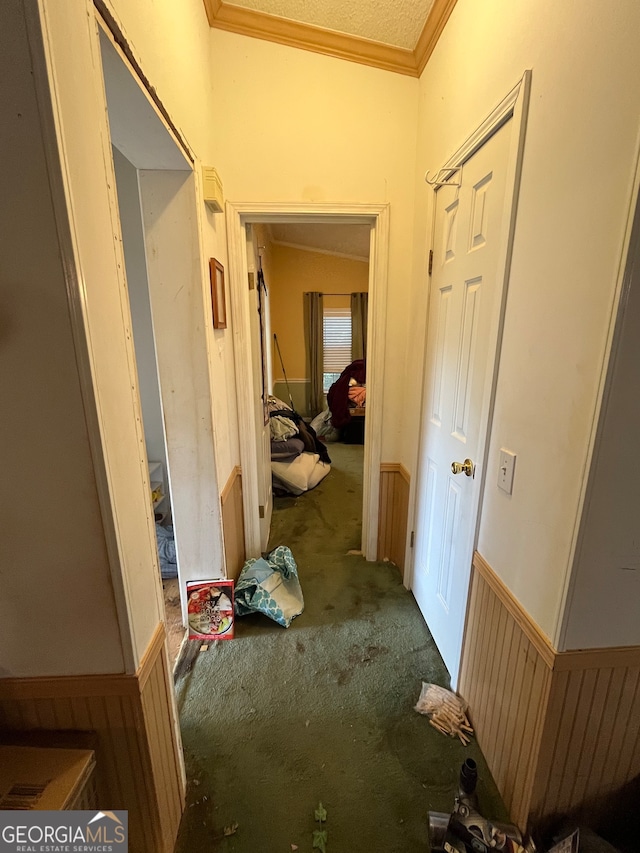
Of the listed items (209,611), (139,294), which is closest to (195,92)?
(139,294)

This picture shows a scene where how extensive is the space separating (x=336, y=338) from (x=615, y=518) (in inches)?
204

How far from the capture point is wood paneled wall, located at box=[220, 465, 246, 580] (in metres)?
1.94

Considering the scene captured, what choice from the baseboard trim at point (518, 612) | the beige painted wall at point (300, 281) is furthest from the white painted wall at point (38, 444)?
the beige painted wall at point (300, 281)

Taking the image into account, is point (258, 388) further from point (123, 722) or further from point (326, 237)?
point (326, 237)

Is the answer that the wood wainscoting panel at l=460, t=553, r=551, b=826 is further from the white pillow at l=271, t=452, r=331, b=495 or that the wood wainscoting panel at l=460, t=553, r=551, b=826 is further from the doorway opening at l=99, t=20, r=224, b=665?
the white pillow at l=271, t=452, r=331, b=495

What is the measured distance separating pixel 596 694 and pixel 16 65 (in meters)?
1.76

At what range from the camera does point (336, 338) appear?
583 centimetres

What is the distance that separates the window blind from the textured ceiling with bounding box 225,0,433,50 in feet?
13.0

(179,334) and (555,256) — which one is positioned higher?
(555,256)

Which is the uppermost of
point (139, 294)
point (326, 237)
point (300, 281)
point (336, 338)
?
point (326, 237)

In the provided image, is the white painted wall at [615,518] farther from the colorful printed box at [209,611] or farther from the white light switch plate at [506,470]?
the colorful printed box at [209,611]

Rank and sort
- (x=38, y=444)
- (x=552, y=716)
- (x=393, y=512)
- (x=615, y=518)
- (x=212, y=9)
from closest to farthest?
(x=38, y=444) < (x=615, y=518) < (x=552, y=716) < (x=212, y=9) < (x=393, y=512)

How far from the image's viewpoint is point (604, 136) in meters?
0.80

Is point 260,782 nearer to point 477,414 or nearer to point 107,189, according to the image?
point 477,414
